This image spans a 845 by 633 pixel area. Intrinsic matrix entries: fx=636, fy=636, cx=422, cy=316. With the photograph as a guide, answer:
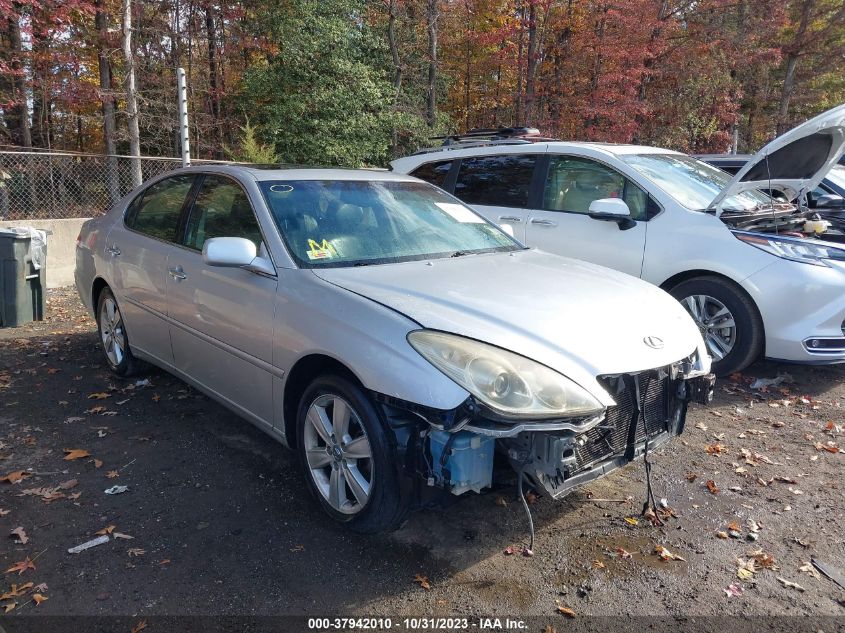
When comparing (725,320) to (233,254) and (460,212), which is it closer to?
(460,212)

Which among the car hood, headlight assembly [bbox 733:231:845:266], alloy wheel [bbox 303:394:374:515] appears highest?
headlight assembly [bbox 733:231:845:266]

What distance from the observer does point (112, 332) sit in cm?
514

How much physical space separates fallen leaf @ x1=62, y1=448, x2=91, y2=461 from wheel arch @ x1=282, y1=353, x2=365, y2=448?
1.47m

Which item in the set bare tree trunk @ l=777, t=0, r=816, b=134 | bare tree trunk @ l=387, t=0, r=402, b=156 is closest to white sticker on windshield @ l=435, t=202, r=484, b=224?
bare tree trunk @ l=387, t=0, r=402, b=156

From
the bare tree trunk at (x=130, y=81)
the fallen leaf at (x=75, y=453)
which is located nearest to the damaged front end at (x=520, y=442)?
the fallen leaf at (x=75, y=453)

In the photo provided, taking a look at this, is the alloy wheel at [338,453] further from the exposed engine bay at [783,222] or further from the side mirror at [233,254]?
the exposed engine bay at [783,222]

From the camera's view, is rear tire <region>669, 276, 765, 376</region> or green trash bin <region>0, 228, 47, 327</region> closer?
rear tire <region>669, 276, 765, 376</region>

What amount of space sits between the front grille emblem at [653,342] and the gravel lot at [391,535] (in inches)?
35.8

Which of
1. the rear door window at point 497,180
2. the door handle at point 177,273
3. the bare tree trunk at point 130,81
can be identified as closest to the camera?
the door handle at point 177,273

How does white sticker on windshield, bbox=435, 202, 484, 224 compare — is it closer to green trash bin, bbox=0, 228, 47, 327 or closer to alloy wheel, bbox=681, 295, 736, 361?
alloy wheel, bbox=681, 295, 736, 361

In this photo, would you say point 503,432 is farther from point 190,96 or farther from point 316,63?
point 190,96

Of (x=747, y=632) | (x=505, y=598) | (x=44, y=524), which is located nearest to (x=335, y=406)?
(x=505, y=598)

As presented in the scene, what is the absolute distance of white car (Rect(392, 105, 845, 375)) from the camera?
480 centimetres

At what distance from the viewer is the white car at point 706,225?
189 inches
